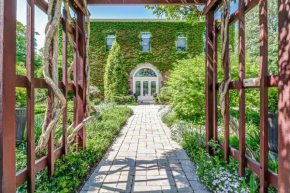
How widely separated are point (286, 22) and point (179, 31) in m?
15.9

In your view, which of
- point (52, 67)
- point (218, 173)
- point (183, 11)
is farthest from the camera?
point (183, 11)

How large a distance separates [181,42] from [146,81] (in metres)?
4.55

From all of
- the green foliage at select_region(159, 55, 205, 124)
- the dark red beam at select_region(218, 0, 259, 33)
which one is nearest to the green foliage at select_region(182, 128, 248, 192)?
the dark red beam at select_region(218, 0, 259, 33)

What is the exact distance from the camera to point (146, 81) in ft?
55.0

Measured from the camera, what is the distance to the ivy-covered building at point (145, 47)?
1644cm

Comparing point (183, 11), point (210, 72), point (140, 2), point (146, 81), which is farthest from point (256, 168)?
point (146, 81)

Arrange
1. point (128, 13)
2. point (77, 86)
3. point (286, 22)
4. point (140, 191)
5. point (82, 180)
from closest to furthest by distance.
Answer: point (286, 22), point (140, 191), point (82, 180), point (77, 86), point (128, 13)

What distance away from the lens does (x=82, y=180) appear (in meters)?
2.45

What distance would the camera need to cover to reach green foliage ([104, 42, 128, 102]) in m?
14.6

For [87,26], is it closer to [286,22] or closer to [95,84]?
[286,22]

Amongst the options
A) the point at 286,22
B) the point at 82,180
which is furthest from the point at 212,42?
the point at 82,180

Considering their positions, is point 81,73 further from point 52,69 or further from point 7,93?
point 7,93

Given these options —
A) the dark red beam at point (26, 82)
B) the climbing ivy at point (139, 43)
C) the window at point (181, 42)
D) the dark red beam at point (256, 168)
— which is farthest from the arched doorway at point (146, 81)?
the dark red beam at point (26, 82)

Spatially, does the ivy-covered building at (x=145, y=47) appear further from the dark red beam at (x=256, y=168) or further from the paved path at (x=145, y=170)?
the dark red beam at (x=256, y=168)
